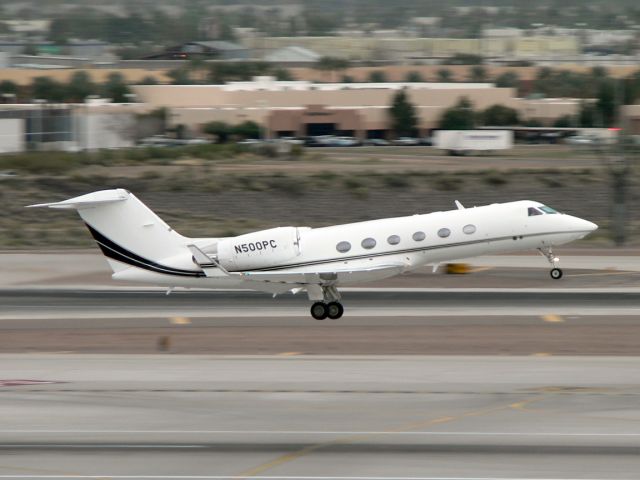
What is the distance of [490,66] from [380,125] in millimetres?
84817

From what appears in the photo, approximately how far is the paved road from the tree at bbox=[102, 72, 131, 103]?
92.6m

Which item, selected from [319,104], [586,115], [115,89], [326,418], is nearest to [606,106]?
[586,115]

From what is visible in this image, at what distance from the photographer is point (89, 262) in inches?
1861

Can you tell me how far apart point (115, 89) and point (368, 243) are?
106m

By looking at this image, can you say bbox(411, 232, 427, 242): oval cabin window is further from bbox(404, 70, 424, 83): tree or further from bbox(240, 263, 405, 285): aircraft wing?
bbox(404, 70, 424, 83): tree

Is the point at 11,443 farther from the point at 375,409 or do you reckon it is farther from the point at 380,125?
the point at 380,125

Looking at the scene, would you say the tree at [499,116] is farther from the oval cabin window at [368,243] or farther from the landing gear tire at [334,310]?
the landing gear tire at [334,310]

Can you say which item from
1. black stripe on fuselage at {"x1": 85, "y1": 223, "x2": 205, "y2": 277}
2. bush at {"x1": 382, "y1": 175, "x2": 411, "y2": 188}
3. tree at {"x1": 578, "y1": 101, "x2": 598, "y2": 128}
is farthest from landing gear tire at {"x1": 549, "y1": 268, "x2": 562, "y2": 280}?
tree at {"x1": 578, "y1": 101, "x2": 598, "y2": 128}

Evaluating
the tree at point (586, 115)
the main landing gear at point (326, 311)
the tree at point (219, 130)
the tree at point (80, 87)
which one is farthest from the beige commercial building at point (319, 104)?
the main landing gear at point (326, 311)

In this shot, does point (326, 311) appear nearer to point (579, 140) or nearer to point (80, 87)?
point (579, 140)

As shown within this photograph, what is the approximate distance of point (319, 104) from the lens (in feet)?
399

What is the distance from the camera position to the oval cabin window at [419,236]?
34.2 m

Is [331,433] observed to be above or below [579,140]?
above

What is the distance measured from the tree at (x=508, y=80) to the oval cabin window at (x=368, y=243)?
130 meters
